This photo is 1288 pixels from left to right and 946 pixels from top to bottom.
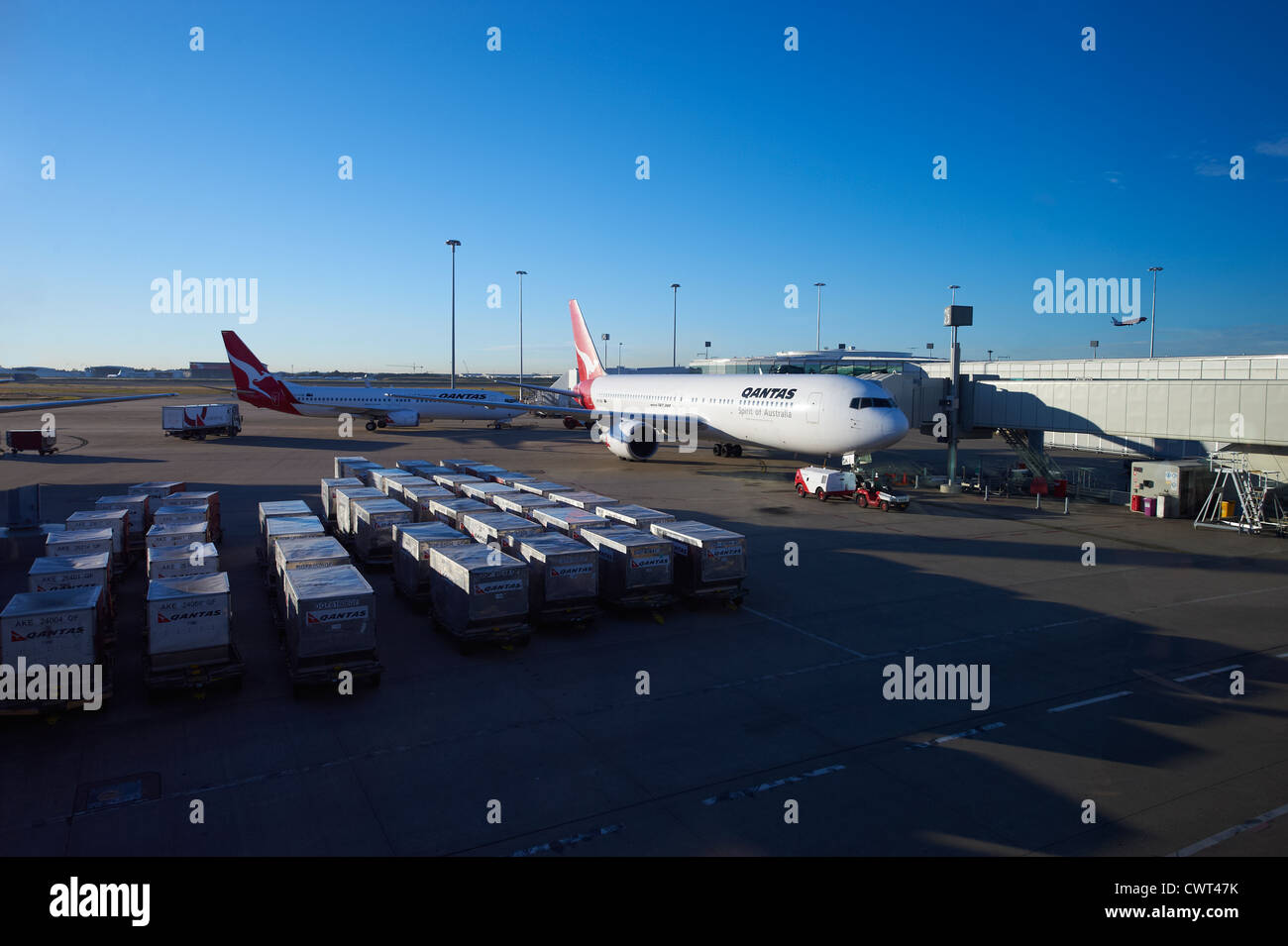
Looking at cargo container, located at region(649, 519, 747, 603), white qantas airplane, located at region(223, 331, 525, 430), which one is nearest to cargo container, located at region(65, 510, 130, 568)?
cargo container, located at region(649, 519, 747, 603)

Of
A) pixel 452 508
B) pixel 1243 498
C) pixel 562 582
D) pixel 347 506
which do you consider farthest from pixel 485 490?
pixel 1243 498

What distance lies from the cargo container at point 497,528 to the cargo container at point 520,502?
64.2 inches

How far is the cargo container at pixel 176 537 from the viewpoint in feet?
56.7

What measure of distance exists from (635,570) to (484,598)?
3.60 metres

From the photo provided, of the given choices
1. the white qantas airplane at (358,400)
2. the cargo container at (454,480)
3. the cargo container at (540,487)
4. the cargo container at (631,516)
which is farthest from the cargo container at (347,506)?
the white qantas airplane at (358,400)

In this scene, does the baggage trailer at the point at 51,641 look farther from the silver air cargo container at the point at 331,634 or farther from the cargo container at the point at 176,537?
the cargo container at the point at 176,537

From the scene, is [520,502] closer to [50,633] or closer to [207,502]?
[207,502]

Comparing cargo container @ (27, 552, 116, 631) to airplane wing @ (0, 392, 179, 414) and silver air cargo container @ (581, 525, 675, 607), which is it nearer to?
airplane wing @ (0, 392, 179, 414)

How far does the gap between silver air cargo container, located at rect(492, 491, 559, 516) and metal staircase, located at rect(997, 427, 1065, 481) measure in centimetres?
2372

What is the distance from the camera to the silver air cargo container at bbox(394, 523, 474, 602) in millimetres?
16828
